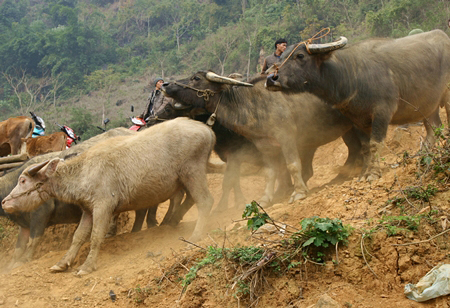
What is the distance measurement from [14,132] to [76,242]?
6.69m

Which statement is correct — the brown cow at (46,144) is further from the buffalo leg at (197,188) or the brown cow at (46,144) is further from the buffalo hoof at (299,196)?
the buffalo hoof at (299,196)

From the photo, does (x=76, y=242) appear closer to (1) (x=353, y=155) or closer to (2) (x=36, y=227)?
(2) (x=36, y=227)

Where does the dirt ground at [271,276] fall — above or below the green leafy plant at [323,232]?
below

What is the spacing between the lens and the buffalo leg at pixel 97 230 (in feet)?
21.2

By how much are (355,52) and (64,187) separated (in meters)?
4.66

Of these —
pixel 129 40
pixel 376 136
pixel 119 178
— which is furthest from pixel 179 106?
pixel 129 40

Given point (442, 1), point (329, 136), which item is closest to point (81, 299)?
point (329, 136)

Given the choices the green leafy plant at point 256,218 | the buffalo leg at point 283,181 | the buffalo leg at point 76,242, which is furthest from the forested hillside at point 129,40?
the green leafy plant at point 256,218

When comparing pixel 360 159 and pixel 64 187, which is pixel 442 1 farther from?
pixel 64 187

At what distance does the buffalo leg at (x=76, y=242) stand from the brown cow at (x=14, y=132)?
20.3 ft

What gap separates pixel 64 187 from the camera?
274 inches

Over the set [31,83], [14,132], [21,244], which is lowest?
[31,83]

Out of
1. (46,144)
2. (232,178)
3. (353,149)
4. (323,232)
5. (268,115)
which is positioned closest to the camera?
(323,232)

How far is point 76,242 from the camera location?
22.1ft
